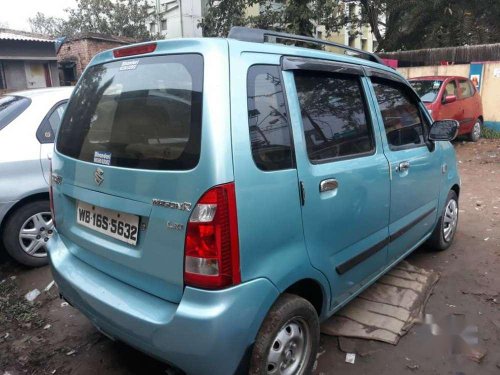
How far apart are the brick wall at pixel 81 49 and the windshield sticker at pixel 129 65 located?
16.3m

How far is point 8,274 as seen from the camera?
12.7ft

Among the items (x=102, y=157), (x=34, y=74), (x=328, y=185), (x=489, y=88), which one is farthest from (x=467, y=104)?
(x=34, y=74)

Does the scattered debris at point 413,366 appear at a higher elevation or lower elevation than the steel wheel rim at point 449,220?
lower

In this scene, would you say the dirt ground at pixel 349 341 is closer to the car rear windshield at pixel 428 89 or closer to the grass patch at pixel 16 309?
the grass patch at pixel 16 309

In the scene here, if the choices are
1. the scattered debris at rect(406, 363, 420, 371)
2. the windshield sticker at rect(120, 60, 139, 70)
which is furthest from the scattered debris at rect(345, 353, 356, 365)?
the windshield sticker at rect(120, 60, 139, 70)

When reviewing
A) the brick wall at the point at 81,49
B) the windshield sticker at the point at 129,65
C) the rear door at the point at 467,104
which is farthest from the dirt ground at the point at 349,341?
the brick wall at the point at 81,49

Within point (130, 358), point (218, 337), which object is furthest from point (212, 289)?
point (130, 358)

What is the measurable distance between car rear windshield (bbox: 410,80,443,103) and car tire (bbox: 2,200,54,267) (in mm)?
7954

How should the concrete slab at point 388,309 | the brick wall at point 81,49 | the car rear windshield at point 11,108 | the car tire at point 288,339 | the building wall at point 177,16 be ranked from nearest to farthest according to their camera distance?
the car tire at point 288,339, the concrete slab at point 388,309, the car rear windshield at point 11,108, the brick wall at point 81,49, the building wall at point 177,16

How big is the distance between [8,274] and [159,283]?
272cm

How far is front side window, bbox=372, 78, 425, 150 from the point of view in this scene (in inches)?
114

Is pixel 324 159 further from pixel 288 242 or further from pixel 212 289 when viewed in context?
pixel 212 289

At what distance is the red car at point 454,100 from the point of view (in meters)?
8.92

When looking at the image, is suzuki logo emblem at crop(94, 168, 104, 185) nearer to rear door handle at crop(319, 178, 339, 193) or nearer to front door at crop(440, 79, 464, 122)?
rear door handle at crop(319, 178, 339, 193)
